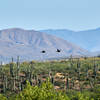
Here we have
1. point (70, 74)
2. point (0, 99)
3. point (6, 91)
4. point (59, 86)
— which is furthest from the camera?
point (70, 74)

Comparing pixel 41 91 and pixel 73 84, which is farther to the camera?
pixel 73 84

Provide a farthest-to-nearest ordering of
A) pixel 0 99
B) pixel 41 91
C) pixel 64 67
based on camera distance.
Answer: pixel 64 67 → pixel 0 99 → pixel 41 91

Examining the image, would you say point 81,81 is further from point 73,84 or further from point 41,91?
point 41,91

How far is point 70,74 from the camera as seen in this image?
131750 millimetres

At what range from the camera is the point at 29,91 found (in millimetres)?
51688

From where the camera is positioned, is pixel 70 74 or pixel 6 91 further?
pixel 70 74

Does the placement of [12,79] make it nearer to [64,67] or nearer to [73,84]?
[73,84]

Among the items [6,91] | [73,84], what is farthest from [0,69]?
[73,84]

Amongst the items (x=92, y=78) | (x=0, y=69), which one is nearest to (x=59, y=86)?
(x=92, y=78)

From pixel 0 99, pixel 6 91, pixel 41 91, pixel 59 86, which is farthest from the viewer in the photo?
pixel 59 86

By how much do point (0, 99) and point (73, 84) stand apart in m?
59.8

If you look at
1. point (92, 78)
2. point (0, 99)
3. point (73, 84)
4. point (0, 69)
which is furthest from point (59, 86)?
point (0, 99)

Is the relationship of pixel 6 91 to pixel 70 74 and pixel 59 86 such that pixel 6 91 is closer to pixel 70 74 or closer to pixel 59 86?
pixel 59 86

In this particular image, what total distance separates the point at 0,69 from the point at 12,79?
8456 mm
